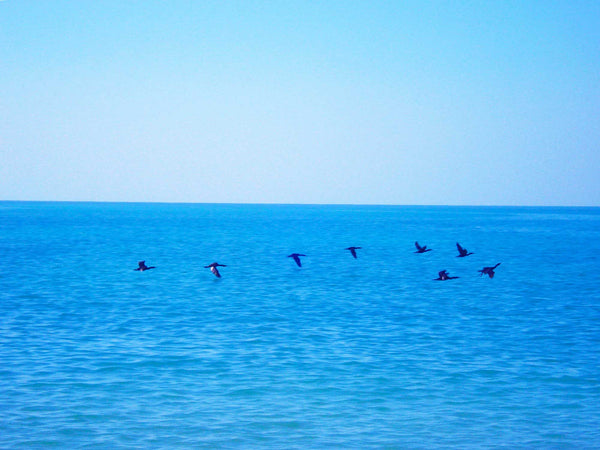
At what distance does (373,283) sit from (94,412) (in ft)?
113

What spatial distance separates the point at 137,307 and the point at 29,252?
45.7m

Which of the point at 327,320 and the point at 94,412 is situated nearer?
the point at 94,412

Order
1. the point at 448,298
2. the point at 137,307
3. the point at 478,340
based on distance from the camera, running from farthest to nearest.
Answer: the point at 448,298
the point at 137,307
the point at 478,340

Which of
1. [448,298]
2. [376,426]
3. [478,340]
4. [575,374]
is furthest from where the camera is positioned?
[448,298]

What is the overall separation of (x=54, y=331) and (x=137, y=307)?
29.5 ft

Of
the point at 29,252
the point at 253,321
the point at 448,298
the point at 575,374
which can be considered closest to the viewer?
the point at 575,374

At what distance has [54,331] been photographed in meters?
30.7

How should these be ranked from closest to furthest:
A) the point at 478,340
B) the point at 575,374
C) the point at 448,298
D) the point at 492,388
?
the point at 492,388 < the point at 575,374 < the point at 478,340 < the point at 448,298

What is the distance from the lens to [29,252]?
3174 inches

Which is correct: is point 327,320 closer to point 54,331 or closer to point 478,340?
point 478,340

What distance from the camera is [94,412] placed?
19609mm

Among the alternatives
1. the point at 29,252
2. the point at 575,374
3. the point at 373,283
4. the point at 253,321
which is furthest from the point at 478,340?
the point at 29,252

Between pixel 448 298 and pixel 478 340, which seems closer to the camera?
pixel 478 340

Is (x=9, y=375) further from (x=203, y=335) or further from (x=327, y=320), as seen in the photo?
(x=327, y=320)
